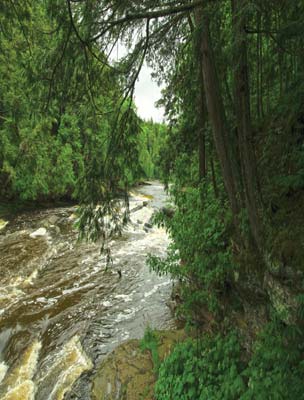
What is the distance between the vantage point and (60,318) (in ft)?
22.2

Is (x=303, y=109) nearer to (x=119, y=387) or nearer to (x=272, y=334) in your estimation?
(x=272, y=334)

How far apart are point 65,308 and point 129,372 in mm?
3202

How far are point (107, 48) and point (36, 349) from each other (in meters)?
5.55

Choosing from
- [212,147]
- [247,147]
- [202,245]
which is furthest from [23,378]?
[247,147]

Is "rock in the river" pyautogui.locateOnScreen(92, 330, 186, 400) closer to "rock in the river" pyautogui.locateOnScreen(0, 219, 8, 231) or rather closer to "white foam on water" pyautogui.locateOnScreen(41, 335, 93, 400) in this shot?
"white foam on water" pyautogui.locateOnScreen(41, 335, 93, 400)

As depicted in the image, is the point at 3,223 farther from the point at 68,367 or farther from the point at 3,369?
the point at 68,367

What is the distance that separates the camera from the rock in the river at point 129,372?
4.14 meters

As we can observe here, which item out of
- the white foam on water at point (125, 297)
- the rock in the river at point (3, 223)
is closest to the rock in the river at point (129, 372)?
the white foam on water at point (125, 297)

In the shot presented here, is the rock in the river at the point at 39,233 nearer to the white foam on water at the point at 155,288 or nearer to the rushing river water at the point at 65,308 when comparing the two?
the rushing river water at the point at 65,308

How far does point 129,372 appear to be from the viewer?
4.48m

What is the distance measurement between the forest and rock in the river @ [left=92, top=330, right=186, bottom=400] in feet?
0.93

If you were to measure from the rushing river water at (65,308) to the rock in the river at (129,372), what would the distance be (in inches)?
11.5

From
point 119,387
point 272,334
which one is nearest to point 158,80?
point 272,334

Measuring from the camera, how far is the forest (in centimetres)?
265
